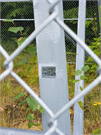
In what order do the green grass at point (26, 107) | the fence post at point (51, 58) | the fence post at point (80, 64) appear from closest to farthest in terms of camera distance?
the fence post at point (51, 58) < the fence post at point (80, 64) < the green grass at point (26, 107)

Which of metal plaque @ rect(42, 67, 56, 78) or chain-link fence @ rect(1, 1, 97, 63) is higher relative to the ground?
chain-link fence @ rect(1, 1, 97, 63)

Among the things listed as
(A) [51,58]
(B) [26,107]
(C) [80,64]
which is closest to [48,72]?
(A) [51,58]

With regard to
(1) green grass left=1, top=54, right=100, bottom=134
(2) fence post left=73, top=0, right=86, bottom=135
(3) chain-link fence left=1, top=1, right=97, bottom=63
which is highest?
(3) chain-link fence left=1, top=1, right=97, bottom=63

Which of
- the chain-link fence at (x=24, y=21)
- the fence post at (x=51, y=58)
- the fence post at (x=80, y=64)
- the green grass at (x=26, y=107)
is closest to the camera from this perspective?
the fence post at (x=51, y=58)

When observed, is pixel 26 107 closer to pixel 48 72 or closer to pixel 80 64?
pixel 80 64

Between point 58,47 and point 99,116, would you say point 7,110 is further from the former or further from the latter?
point 58,47

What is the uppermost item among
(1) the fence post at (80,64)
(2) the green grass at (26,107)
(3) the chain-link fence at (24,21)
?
(3) the chain-link fence at (24,21)

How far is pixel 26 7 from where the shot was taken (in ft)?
12.1

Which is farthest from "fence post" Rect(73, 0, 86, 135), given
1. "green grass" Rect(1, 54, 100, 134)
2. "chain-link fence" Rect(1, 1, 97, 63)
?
"chain-link fence" Rect(1, 1, 97, 63)

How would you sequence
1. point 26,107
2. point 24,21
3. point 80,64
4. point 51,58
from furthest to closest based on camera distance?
point 24,21 → point 26,107 → point 80,64 → point 51,58

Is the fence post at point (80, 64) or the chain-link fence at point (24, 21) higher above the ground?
the chain-link fence at point (24, 21)

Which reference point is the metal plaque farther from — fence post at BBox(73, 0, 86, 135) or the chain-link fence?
the chain-link fence

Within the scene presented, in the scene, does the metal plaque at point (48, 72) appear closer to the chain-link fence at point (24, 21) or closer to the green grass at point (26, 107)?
the green grass at point (26, 107)

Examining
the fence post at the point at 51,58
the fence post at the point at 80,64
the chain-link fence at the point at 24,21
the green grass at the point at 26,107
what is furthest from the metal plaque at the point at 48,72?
the chain-link fence at the point at 24,21
